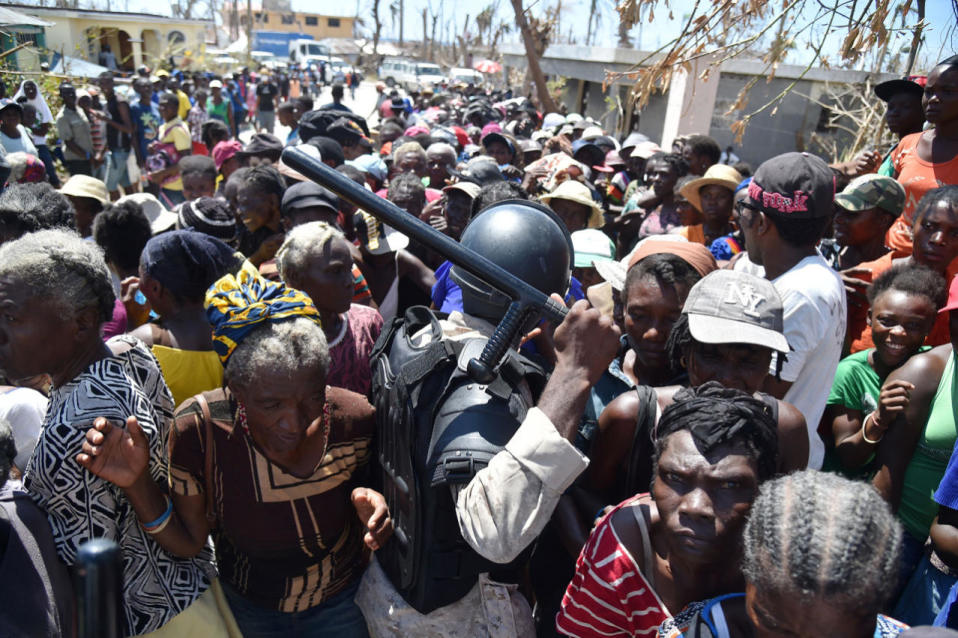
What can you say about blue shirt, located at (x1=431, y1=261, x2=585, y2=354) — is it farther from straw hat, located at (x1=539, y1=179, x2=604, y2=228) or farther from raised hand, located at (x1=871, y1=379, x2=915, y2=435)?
straw hat, located at (x1=539, y1=179, x2=604, y2=228)

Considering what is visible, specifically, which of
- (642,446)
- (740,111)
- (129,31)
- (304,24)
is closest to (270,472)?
(642,446)

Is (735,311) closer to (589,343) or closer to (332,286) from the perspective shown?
(589,343)

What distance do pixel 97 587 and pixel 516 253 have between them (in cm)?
150

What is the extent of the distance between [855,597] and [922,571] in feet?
4.30

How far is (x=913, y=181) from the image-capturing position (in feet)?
13.0

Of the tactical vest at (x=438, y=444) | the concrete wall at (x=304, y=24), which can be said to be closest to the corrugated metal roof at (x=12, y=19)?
the tactical vest at (x=438, y=444)

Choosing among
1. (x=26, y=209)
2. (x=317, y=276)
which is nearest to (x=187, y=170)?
(x=26, y=209)

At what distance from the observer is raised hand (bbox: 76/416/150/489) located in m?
1.61

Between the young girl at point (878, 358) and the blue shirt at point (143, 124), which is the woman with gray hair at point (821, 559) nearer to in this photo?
the young girl at point (878, 358)

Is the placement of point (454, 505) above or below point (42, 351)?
below

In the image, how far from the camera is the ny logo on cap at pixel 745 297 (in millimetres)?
1979

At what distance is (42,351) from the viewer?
1762 millimetres

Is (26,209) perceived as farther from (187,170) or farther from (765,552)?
(765,552)

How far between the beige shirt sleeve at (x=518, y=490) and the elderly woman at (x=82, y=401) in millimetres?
883
